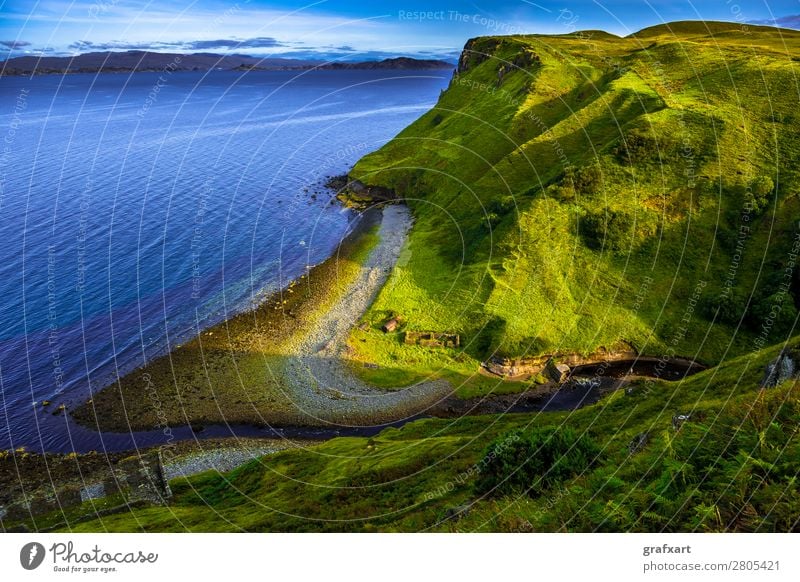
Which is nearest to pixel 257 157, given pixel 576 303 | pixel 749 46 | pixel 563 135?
pixel 563 135

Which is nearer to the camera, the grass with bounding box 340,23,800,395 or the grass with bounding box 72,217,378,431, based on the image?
the grass with bounding box 72,217,378,431

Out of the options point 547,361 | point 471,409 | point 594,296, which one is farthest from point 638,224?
point 471,409

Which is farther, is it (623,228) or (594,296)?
(623,228)

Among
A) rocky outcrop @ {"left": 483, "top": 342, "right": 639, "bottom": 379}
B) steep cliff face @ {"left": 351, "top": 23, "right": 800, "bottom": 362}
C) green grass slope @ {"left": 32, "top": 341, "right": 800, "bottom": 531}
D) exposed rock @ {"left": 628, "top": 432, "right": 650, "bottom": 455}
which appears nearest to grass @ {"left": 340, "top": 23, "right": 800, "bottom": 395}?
steep cliff face @ {"left": 351, "top": 23, "right": 800, "bottom": 362}

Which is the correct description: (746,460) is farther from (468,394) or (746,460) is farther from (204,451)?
(204,451)

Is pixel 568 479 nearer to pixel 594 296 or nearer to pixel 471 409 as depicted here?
pixel 471 409

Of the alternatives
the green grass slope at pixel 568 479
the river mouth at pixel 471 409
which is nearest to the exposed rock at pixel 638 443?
the green grass slope at pixel 568 479

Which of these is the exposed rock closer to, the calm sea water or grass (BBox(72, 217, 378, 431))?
grass (BBox(72, 217, 378, 431))
